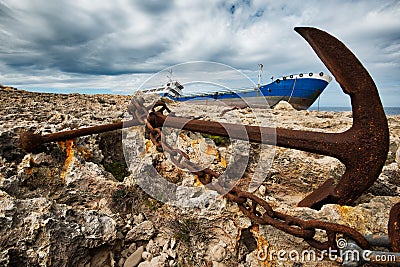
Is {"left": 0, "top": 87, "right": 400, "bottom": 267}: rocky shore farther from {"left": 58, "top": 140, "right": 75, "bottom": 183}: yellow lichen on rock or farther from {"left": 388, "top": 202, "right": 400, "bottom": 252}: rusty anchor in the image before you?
{"left": 388, "top": 202, "right": 400, "bottom": 252}: rusty anchor

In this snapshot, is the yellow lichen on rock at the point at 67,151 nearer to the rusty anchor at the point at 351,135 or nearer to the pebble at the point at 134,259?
the pebble at the point at 134,259

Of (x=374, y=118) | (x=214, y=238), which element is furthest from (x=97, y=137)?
(x=374, y=118)

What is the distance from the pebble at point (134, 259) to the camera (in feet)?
6.47

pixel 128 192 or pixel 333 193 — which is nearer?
pixel 333 193

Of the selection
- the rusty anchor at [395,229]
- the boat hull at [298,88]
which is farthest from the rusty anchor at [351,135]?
the boat hull at [298,88]

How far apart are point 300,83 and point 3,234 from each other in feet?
39.2

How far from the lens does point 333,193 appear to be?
1.75 meters

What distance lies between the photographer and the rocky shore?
168 centimetres

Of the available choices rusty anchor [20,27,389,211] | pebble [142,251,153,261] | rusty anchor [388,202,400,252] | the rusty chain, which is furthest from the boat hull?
rusty anchor [388,202,400,252]

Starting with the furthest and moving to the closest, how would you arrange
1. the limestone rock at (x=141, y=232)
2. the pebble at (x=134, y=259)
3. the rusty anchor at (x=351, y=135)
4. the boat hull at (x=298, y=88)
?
the boat hull at (x=298, y=88), the limestone rock at (x=141, y=232), the pebble at (x=134, y=259), the rusty anchor at (x=351, y=135)

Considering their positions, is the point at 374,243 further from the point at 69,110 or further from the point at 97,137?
the point at 69,110

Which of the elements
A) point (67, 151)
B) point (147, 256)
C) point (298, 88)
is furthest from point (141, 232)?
point (298, 88)

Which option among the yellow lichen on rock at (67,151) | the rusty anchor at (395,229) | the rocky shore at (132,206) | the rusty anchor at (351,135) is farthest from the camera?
the yellow lichen on rock at (67,151)

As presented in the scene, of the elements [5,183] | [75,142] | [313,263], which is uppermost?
[75,142]
